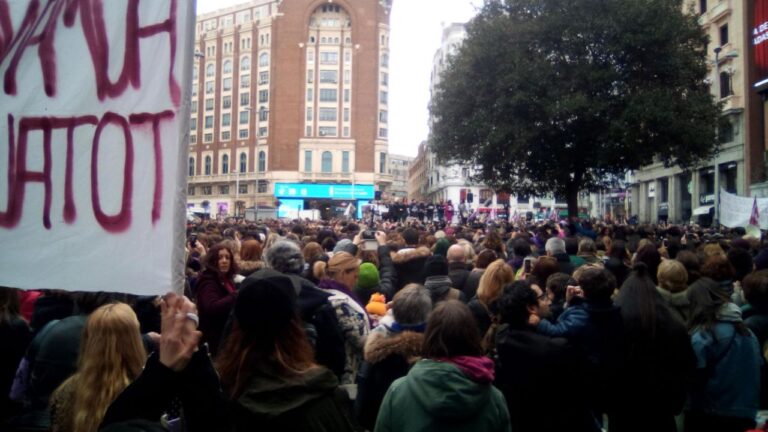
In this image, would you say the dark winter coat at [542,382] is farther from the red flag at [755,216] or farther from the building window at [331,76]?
the building window at [331,76]

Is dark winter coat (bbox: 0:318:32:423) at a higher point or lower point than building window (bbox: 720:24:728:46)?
lower

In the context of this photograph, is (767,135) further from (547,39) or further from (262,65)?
(262,65)

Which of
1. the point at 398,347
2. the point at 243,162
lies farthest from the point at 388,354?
the point at 243,162

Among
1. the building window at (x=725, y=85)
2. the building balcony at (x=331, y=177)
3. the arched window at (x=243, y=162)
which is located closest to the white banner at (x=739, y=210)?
the building window at (x=725, y=85)

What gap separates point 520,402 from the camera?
390 centimetres

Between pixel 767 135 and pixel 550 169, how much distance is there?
2078cm

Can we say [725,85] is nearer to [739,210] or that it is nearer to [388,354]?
[739,210]

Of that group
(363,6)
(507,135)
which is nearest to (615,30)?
(507,135)

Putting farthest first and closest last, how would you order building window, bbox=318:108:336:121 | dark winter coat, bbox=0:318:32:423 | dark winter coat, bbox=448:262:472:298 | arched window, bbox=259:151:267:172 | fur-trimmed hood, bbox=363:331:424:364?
arched window, bbox=259:151:267:172 → building window, bbox=318:108:336:121 → dark winter coat, bbox=448:262:472:298 → dark winter coat, bbox=0:318:32:423 → fur-trimmed hood, bbox=363:331:424:364

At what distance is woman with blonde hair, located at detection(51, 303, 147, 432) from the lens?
2.85 meters

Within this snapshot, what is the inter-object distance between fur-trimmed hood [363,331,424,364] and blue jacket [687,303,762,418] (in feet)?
6.99

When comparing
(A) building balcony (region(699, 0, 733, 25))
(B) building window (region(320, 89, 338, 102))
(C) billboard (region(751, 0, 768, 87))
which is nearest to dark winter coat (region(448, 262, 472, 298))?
(C) billboard (region(751, 0, 768, 87))

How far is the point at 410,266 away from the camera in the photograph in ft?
25.2

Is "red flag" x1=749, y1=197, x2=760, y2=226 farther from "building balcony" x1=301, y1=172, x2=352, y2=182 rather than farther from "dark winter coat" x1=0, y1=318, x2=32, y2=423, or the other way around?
"building balcony" x1=301, y1=172, x2=352, y2=182
